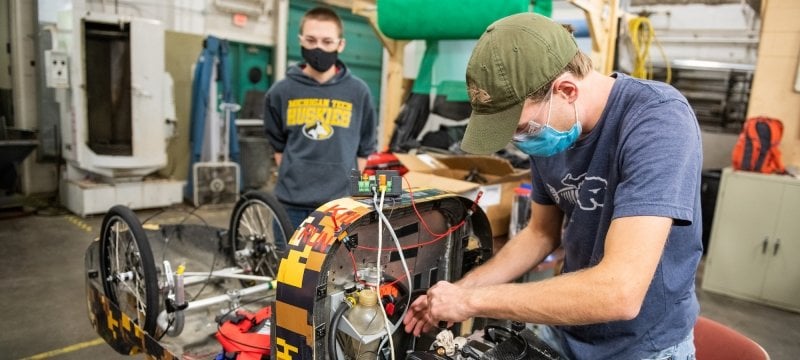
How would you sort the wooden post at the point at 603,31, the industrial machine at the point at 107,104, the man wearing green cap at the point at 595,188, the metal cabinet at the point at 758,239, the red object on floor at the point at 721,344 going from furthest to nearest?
the industrial machine at the point at 107,104 → the metal cabinet at the point at 758,239 → the wooden post at the point at 603,31 → the red object on floor at the point at 721,344 → the man wearing green cap at the point at 595,188

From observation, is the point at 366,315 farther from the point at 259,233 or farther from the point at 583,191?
the point at 259,233

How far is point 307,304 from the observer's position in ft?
3.35

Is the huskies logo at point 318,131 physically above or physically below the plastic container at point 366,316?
above

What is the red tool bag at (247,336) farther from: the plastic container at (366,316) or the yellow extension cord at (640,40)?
the yellow extension cord at (640,40)

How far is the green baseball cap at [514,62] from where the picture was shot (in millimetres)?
992

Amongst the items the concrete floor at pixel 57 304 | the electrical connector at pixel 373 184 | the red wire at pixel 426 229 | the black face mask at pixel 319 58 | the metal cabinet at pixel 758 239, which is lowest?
the concrete floor at pixel 57 304

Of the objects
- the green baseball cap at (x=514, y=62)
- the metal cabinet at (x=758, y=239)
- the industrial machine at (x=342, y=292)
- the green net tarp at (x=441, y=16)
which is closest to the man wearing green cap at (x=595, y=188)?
the green baseball cap at (x=514, y=62)

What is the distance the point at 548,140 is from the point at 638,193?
237 millimetres

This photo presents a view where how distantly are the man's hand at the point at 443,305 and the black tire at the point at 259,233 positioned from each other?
952mm

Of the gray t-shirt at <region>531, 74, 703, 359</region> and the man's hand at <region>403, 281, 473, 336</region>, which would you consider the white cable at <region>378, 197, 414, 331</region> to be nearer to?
the man's hand at <region>403, 281, 473, 336</region>

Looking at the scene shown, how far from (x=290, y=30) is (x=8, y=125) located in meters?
2.99

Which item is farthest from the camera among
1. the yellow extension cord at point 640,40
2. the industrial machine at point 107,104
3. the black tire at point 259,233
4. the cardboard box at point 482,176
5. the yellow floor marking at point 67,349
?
the industrial machine at point 107,104

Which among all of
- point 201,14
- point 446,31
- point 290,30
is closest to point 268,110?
point 446,31

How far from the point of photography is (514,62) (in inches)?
39.0
